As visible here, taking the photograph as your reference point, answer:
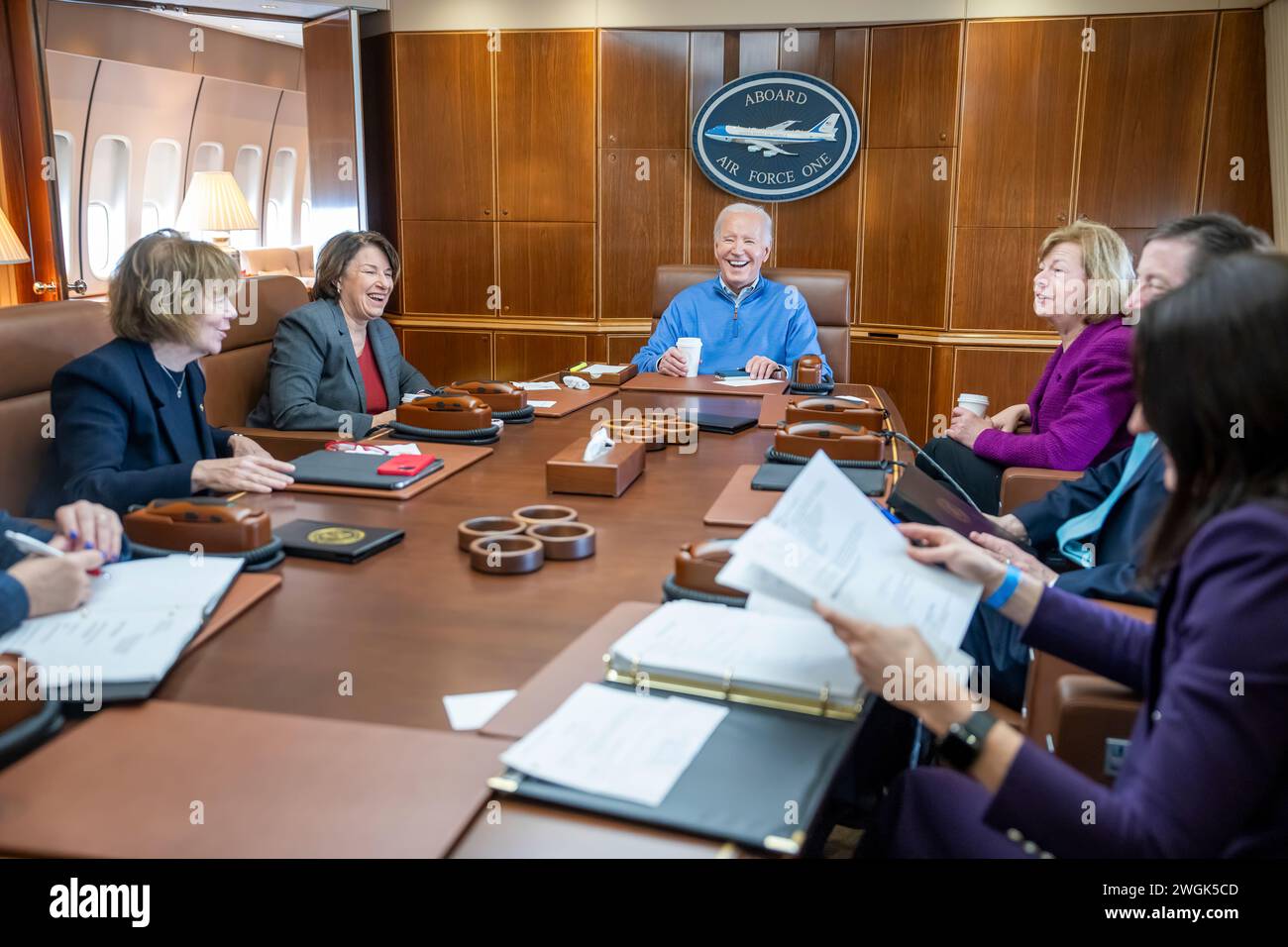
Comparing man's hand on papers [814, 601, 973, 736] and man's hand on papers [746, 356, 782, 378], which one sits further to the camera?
man's hand on papers [746, 356, 782, 378]

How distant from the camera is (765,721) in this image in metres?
1.18

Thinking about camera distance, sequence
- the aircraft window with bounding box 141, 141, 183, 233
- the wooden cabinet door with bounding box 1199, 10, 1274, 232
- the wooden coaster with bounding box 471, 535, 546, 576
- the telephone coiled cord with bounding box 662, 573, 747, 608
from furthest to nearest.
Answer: the aircraft window with bounding box 141, 141, 183, 233
the wooden cabinet door with bounding box 1199, 10, 1274, 232
the wooden coaster with bounding box 471, 535, 546, 576
the telephone coiled cord with bounding box 662, 573, 747, 608

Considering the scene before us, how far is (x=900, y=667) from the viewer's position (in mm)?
1115

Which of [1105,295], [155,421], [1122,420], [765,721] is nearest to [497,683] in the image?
[765,721]

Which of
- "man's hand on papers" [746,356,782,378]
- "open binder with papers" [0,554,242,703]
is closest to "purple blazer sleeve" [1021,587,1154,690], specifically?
"open binder with papers" [0,554,242,703]

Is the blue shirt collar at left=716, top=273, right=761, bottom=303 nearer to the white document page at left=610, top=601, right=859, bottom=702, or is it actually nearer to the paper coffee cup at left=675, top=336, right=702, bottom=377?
the paper coffee cup at left=675, top=336, right=702, bottom=377

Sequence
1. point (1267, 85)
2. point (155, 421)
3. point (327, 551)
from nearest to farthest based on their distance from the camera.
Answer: point (327, 551), point (155, 421), point (1267, 85)

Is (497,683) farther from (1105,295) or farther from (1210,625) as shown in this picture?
(1105,295)

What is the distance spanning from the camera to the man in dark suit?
6.11 ft

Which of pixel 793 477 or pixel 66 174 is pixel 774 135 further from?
pixel 66 174

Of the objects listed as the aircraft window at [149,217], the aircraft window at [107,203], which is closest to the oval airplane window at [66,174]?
the aircraft window at [107,203]

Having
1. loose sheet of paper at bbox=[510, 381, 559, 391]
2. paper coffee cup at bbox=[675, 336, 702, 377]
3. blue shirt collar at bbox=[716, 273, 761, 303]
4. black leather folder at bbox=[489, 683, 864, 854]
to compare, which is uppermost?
blue shirt collar at bbox=[716, 273, 761, 303]

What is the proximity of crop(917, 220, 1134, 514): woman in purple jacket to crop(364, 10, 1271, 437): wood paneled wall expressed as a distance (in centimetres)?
250
